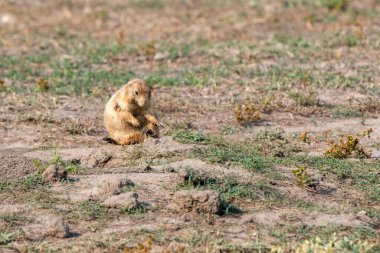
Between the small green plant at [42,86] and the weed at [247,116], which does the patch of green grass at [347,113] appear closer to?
the weed at [247,116]

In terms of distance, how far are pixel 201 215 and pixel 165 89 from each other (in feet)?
15.8

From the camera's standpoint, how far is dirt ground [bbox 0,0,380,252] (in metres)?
6.86

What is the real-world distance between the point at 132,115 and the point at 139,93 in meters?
0.25

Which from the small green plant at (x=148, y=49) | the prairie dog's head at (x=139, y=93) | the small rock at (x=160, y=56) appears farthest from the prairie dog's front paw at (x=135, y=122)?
the small green plant at (x=148, y=49)

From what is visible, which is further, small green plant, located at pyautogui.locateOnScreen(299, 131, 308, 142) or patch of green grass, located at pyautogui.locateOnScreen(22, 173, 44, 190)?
small green plant, located at pyautogui.locateOnScreen(299, 131, 308, 142)

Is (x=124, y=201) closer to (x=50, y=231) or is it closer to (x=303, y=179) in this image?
(x=50, y=231)

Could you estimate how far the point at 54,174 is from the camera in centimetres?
769

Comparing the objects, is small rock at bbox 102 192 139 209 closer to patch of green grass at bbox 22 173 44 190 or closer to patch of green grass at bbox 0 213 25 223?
patch of green grass at bbox 0 213 25 223

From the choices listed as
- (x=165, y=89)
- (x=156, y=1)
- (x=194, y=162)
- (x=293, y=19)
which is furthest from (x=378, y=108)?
(x=156, y=1)

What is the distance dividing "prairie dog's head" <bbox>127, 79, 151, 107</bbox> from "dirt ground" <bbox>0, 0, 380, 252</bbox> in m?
0.44

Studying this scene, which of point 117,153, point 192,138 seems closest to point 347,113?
point 192,138

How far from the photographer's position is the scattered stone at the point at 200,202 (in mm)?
7020

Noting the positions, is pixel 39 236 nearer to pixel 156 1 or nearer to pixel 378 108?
pixel 378 108

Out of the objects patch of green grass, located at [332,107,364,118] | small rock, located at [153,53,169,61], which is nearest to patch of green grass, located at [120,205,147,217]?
patch of green grass, located at [332,107,364,118]
